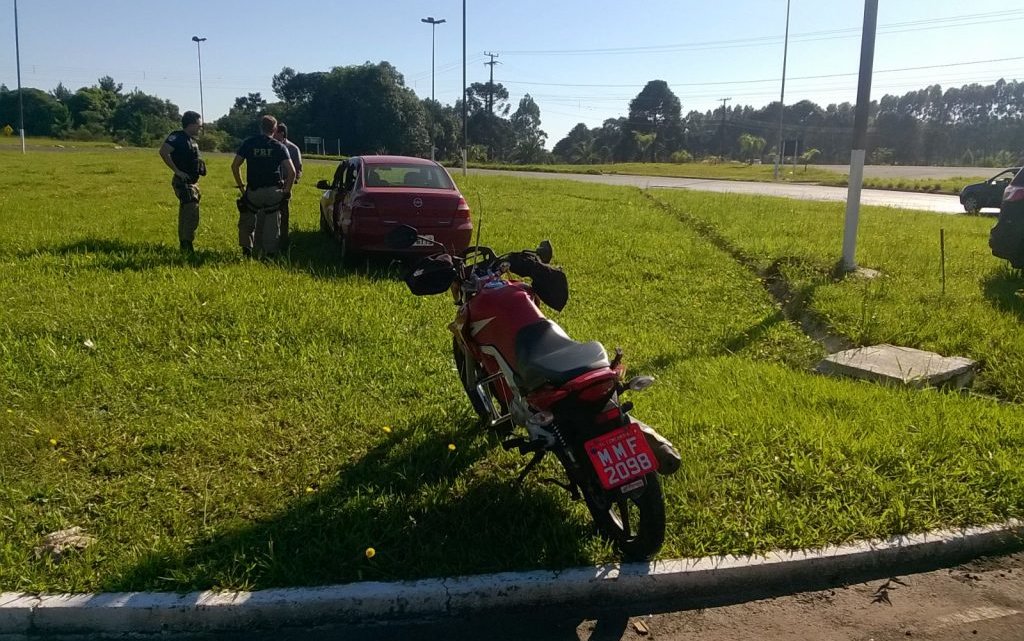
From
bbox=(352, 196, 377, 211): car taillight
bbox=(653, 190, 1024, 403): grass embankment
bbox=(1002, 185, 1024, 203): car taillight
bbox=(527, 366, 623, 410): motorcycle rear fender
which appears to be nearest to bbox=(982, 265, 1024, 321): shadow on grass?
bbox=(653, 190, 1024, 403): grass embankment

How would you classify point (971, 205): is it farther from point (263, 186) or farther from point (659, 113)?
point (659, 113)

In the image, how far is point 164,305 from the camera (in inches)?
254

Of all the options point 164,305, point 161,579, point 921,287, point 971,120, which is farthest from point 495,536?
point 971,120

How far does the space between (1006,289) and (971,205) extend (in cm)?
1357

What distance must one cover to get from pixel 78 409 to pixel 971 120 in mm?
106552

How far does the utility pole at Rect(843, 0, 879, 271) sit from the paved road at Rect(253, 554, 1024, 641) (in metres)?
6.10

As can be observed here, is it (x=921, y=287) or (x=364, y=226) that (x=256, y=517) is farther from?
(x=921, y=287)

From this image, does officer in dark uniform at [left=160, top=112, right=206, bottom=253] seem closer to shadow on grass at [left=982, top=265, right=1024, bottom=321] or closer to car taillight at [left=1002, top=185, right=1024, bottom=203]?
shadow on grass at [left=982, top=265, right=1024, bottom=321]

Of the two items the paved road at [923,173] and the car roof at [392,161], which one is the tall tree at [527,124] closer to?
the paved road at [923,173]

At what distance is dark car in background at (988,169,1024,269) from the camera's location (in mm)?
8305

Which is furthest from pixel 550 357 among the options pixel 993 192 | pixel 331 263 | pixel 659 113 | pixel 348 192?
pixel 659 113

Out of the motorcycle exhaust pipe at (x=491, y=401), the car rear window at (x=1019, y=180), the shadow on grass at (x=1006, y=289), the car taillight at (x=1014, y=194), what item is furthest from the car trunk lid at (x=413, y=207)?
the car rear window at (x=1019, y=180)

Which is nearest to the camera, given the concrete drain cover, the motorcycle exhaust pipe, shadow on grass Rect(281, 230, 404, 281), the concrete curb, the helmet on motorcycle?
the concrete curb

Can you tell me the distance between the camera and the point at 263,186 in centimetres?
866
